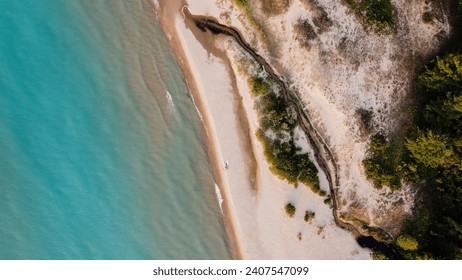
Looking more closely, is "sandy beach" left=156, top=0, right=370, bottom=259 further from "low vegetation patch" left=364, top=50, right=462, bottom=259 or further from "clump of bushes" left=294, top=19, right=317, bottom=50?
"clump of bushes" left=294, top=19, right=317, bottom=50

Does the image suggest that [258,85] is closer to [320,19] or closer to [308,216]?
[320,19]

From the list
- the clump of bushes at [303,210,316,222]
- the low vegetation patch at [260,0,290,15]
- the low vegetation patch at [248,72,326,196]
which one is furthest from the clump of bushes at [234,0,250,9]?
the clump of bushes at [303,210,316,222]

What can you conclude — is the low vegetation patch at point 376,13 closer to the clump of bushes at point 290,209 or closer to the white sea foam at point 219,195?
the clump of bushes at point 290,209

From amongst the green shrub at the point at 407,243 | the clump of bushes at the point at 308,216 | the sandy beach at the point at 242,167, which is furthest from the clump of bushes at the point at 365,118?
the green shrub at the point at 407,243

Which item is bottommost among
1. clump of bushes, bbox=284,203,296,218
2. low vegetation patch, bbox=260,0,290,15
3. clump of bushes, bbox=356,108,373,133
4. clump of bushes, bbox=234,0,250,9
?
clump of bushes, bbox=284,203,296,218

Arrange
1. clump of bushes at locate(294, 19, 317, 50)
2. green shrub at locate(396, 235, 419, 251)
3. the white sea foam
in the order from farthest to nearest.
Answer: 1. the white sea foam
2. clump of bushes at locate(294, 19, 317, 50)
3. green shrub at locate(396, 235, 419, 251)

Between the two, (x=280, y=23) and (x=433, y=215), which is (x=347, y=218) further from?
(x=280, y=23)
